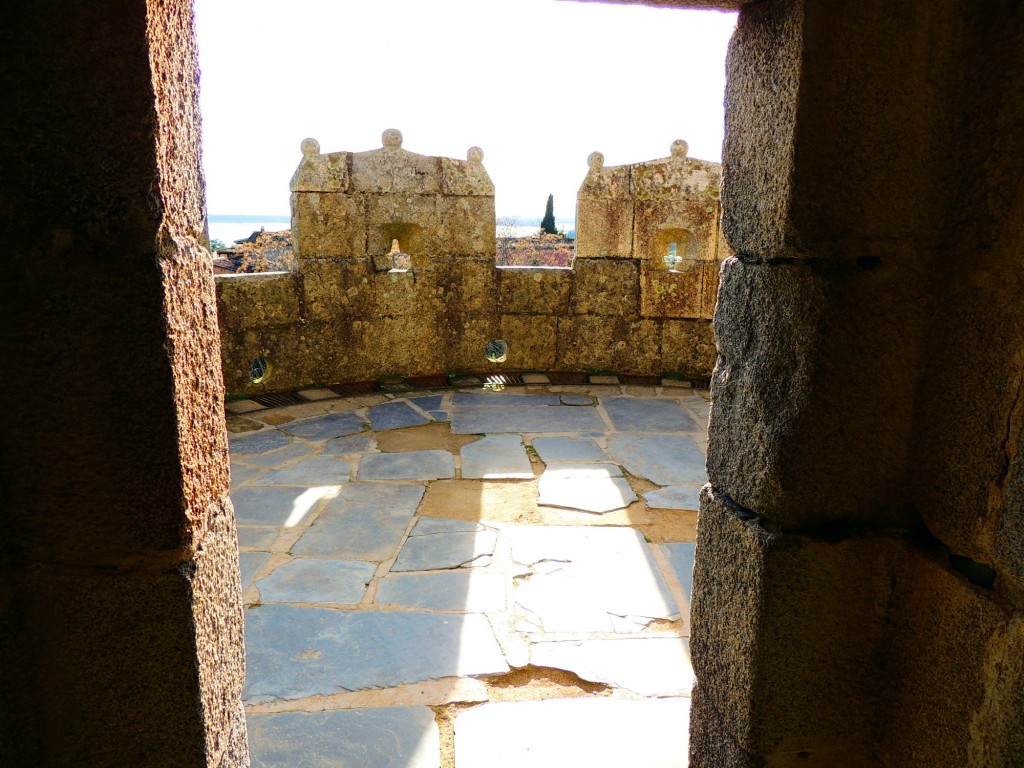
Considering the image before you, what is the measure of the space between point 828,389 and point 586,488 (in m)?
2.55

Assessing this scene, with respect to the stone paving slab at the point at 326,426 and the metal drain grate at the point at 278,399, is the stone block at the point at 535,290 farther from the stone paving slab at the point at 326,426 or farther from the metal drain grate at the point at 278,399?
the metal drain grate at the point at 278,399

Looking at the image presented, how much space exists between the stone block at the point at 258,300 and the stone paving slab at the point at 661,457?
9.25ft

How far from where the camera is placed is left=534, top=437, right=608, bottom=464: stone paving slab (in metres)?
4.36

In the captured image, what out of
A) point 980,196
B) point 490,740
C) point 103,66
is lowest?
point 490,740

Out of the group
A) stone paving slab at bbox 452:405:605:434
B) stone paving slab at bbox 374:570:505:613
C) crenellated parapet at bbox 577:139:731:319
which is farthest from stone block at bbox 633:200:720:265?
stone paving slab at bbox 374:570:505:613

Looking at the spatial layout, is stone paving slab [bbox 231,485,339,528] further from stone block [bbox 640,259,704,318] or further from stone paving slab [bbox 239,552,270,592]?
stone block [bbox 640,259,704,318]

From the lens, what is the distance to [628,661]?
2.36m

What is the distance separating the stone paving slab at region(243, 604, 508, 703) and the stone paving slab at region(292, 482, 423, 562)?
0.50m

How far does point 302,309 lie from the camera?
18.8ft

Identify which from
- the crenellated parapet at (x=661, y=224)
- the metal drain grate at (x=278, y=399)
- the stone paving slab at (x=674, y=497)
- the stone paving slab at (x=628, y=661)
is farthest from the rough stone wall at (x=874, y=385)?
the crenellated parapet at (x=661, y=224)

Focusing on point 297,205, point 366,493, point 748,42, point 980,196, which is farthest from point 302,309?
point 980,196

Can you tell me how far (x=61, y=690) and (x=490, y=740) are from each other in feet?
3.75

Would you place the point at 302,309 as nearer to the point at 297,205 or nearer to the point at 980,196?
the point at 297,205

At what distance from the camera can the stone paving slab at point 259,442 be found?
177 inches
